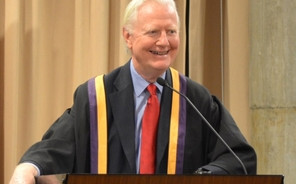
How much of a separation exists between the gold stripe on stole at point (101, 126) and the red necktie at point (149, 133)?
15cm

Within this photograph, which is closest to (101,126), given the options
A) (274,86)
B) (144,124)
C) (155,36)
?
(144,124)

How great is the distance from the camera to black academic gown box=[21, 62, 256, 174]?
2.54m

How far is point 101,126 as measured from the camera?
2607 mm

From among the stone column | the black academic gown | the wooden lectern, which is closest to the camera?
the wooden lectern

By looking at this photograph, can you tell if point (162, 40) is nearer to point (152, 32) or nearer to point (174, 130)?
point (152, 32)

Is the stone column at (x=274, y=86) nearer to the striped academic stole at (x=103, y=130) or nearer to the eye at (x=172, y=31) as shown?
the striped academic stole at (x=103, y=130)

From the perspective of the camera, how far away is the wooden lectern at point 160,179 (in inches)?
71.9

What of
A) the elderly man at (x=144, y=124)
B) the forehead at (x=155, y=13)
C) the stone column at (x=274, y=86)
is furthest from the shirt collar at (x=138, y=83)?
the stone column at (x=274, y=86)

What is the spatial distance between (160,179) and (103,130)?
78cm

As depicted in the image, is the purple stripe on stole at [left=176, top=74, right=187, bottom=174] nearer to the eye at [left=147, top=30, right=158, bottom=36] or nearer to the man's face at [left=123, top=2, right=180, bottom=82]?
the man's face at [left=123, top=2, right=180, bottom=82]

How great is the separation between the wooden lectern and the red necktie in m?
0.68

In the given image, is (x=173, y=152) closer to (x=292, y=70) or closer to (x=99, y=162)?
Answer: (x=99, y=162)

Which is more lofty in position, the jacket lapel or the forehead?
the forehead

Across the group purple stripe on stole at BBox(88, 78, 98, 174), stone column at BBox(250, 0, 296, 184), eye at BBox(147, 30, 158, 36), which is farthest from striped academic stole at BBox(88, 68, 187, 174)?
stone column at BBox(250, 0, 296, 184)
